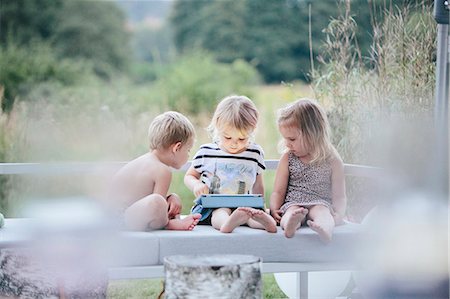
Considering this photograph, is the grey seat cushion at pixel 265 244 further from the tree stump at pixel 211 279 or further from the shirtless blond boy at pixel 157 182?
the tree stump at pixel 211 279

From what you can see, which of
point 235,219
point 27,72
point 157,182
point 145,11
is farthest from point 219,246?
point 145,11

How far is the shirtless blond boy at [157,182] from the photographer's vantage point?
335cm

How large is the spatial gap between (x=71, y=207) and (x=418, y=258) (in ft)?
4.26

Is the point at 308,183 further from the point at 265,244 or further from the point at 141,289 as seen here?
the point at 141,289

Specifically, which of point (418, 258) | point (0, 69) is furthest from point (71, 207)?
point (0, 69)

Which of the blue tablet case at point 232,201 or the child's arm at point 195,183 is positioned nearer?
the blue tablet case at point 232,201

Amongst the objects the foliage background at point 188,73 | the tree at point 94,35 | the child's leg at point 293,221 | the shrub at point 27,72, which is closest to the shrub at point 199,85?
the foliage background at point 188,73

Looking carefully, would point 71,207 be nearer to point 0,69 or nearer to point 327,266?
point 327,266

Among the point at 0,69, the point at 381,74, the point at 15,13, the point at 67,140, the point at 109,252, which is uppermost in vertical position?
the point at 15,13

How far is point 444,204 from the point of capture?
300 centimetres

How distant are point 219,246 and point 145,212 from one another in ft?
1.04

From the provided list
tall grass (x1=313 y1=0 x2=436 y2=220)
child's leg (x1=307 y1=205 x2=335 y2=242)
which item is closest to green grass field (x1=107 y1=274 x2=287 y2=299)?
tall grass (x1=313 y1=0 x2=436 y2=220)

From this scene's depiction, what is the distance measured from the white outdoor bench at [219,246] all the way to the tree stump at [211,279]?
61cm

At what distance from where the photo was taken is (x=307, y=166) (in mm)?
3775
